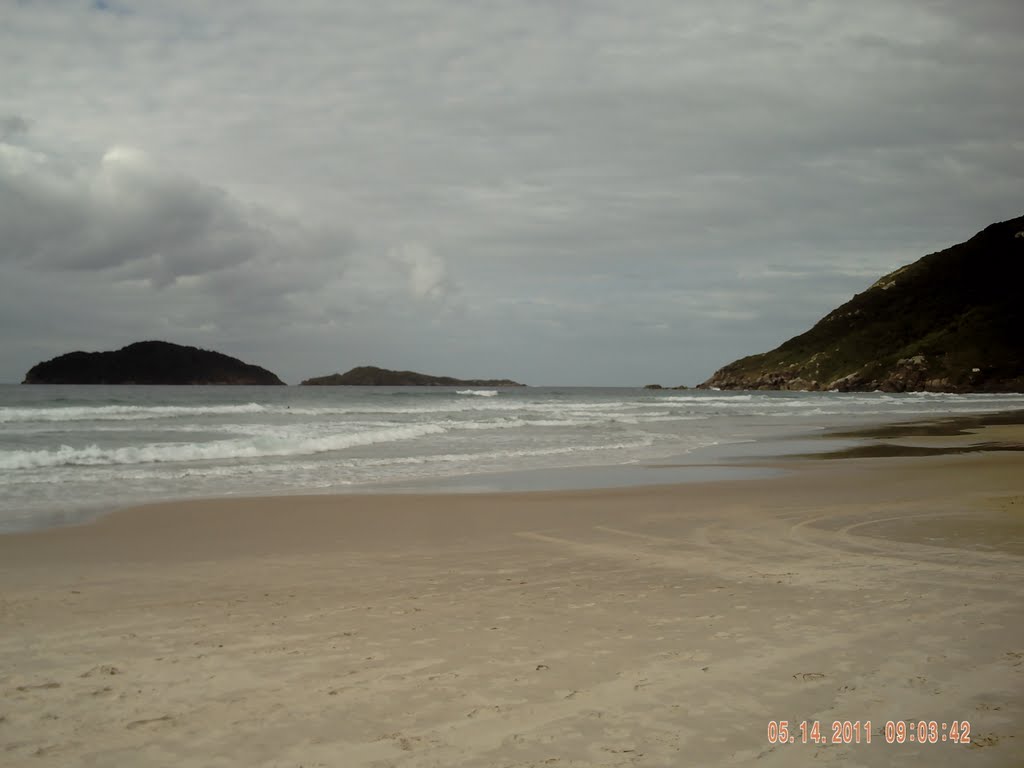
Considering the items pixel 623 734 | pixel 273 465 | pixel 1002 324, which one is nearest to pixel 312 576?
pixel 623 734

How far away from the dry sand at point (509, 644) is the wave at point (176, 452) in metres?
10.1

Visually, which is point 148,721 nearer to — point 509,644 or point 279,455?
point 509,644

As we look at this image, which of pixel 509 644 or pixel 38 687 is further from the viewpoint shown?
pixel 509 644

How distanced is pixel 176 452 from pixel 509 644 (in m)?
17.9

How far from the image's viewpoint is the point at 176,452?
2067 cm

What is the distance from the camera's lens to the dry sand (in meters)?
3.84

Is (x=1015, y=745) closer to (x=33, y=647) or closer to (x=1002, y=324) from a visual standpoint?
(x=33, y=647)

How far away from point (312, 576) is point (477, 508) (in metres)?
4.88
